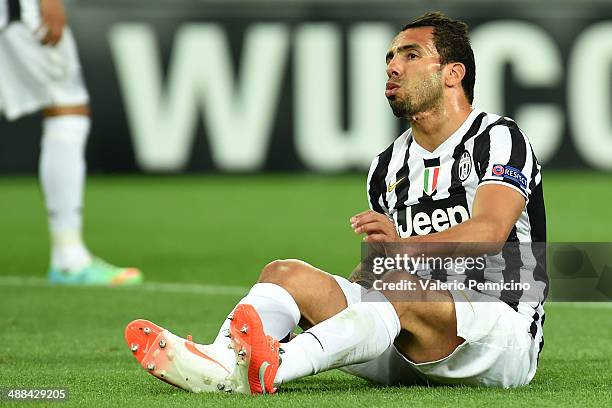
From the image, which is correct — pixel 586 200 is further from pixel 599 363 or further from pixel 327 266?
pixel 599 363

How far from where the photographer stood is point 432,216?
443 cm

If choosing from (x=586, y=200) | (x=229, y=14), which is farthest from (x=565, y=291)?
(x=229, y=14)

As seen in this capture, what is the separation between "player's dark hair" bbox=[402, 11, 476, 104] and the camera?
14.6ft

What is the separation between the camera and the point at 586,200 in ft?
42.1

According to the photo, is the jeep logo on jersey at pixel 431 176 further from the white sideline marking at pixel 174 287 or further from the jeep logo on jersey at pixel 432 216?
the white sideline marking at pixel 174 287

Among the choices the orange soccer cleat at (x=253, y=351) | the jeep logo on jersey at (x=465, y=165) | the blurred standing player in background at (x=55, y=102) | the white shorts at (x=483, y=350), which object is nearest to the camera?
the orange soccer cleat at (x=253, y=351)

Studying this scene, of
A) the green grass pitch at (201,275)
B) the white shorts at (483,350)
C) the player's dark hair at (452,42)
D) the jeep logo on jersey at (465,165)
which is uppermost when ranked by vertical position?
the player's dark hair at (452,42)

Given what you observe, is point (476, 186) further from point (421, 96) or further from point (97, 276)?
point (97, 276)

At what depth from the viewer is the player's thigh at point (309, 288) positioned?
4.19 metres

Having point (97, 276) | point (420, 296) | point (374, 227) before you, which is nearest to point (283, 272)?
point (374, 227)

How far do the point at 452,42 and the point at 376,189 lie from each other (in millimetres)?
586

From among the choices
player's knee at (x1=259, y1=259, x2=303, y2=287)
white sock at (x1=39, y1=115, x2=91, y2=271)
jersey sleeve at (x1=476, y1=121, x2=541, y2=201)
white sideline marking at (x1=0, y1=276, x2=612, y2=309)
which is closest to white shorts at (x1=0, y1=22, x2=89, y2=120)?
white sock at (x1=39, y1=115, x2=91, y2=271)

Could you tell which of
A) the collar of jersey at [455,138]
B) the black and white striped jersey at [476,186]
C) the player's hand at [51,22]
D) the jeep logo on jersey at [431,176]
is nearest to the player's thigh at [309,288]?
the black and white striped jersey at [476,186]

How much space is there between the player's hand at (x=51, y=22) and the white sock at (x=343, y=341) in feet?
14.2
